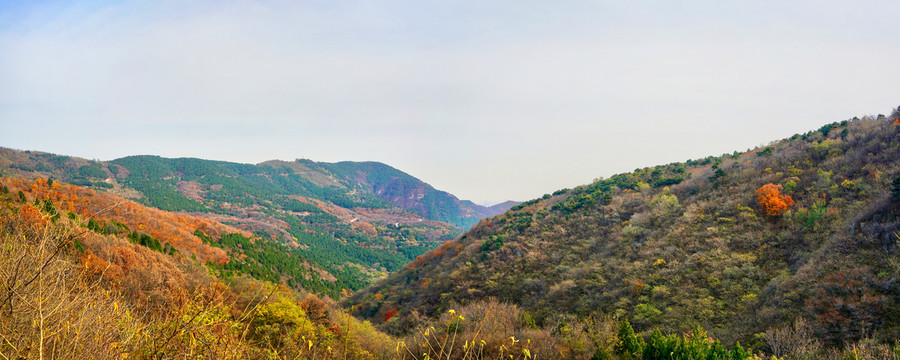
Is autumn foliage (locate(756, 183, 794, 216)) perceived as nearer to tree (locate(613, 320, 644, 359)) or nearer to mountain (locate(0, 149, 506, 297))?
tree (locate(613, 320, 644, 359))

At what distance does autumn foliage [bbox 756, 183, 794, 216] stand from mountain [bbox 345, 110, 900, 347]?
9 cm

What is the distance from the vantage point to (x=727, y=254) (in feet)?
78.8

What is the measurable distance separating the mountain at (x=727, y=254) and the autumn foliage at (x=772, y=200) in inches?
3.7

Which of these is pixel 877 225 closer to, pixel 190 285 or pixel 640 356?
pixel 640 356

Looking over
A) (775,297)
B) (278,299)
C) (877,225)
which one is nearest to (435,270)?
(278,299)

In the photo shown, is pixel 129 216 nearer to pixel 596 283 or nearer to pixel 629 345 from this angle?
pixel 596 283

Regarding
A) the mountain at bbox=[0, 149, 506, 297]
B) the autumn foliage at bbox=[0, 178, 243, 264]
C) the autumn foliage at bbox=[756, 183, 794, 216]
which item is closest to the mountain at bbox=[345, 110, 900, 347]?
the autumn foliage at bbox=[756, 183, 794, 216]

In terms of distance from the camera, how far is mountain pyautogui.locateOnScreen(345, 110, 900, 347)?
17219 mm

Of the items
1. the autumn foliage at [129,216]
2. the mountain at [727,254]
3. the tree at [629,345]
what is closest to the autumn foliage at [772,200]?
the mountain at [727,254]

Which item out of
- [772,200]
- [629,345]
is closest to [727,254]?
[772,200]

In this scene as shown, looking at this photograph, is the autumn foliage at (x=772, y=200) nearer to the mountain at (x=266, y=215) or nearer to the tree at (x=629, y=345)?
the tree at (x=629, y=345)

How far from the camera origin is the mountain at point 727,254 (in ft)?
56.5

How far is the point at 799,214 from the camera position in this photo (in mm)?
23984

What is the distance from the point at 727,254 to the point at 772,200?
6335mm
